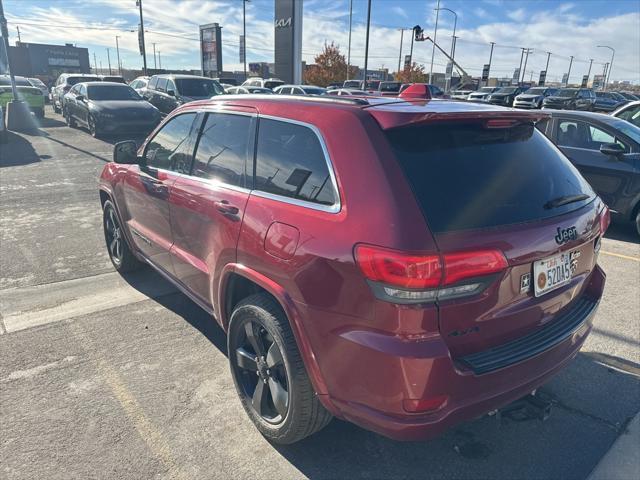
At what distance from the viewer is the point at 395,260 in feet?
6.03

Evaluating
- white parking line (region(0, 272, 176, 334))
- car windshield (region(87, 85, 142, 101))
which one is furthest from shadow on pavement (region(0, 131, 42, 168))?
white parking line (region(0, 272, 176, 334))

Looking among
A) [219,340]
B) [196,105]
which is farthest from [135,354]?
[196,105]

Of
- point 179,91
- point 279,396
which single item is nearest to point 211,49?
point 179,91

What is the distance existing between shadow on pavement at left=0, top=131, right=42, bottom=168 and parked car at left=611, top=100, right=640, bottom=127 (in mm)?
12492

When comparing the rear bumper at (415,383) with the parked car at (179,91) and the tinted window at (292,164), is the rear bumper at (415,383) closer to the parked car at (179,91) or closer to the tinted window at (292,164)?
the tinted window at (292,164)

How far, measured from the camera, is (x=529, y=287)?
2115mm

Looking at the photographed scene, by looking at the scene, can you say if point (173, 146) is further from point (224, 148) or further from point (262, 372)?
point (262, 372)

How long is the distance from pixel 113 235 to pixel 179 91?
509 inches

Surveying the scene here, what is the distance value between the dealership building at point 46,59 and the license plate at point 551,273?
81599 millimetres

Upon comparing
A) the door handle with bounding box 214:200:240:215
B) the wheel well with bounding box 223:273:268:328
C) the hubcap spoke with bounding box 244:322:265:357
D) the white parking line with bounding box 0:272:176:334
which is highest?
the door handle with bounding box 214:200:240:215

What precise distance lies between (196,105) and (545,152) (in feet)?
→ 7.87

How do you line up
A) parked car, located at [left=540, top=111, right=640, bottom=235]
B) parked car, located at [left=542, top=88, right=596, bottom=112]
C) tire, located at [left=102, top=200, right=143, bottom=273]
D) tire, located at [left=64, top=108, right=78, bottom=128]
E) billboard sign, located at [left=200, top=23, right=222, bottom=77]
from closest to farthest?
tire, located at [left=102, top=200, right=143, bottom=273]
parked car, located at [left=540, top=111, right=640, bottom=235]
tire, located at [left=64, top=108, right=78, bottom=128]
parked car, located at [left=542, top=88, right=596, bottom=112]
billboard sign, located at [left=200, top=23, right=222, bottom=77]

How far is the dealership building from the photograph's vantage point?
70.4 meters

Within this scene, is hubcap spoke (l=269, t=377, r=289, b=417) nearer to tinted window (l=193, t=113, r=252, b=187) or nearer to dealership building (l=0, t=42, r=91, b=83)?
tinted window (l=193, t=113, r=252, b=187)
